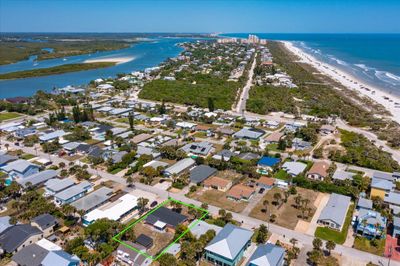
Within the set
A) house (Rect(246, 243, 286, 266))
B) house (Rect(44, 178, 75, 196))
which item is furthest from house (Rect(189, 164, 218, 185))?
house (Rect(44, 178, 75, 196))

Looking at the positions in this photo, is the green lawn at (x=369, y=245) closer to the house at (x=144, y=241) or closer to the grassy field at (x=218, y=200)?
the grassy field at (x=218, y=200)

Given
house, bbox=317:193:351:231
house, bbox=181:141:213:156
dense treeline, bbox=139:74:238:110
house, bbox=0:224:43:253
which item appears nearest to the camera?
house, bbox=0:224:43:253

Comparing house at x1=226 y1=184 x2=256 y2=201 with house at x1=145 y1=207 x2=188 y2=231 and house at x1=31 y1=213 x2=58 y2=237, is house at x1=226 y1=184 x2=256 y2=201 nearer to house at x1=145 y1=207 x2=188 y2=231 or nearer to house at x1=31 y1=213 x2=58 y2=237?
house at x1=145 y1=207 x2=188 y2=231

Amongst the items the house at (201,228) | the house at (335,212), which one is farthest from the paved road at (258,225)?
the house at (201,228)

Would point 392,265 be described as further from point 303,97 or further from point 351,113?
point 303,97

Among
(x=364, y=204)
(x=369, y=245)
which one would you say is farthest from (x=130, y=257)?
(x=364, y=204)

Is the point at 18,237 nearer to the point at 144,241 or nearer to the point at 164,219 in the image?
the point at 144,241
